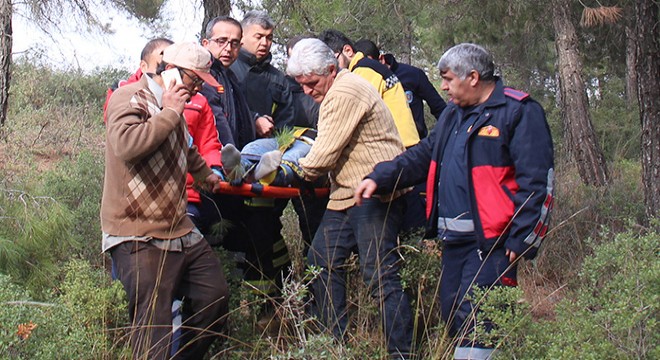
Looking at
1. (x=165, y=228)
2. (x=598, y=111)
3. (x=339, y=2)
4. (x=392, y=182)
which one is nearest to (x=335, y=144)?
(x=392, y=182)

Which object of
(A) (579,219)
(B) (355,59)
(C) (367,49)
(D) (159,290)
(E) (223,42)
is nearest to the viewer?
(D) (159,290)

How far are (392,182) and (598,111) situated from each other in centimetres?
1632

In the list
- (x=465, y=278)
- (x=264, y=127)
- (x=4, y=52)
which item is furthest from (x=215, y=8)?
(x=4, y=52)

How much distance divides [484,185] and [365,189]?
65 cm

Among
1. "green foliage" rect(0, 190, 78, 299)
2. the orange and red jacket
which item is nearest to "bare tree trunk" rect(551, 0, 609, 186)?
the orange and red jacket

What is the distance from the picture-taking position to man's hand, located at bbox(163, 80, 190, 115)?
390cm

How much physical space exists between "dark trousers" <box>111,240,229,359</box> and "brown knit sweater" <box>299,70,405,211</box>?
2.92 feet

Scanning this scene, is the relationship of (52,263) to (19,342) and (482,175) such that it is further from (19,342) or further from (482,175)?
(482,175)

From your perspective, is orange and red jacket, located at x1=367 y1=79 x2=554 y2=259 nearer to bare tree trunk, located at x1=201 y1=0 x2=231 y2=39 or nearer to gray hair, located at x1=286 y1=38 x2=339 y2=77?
gray hair, located at x1=286 y1=38 x2=339 y2=77

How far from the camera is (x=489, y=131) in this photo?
409cm

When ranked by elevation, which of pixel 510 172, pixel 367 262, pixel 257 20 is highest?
pixel 257 20

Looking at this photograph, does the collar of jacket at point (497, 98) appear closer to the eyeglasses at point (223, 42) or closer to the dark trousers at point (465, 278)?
the dark trousers at point (465, 278)

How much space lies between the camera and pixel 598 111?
Answer: 1958cm

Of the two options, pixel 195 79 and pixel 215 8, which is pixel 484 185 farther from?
pixel 215 8
